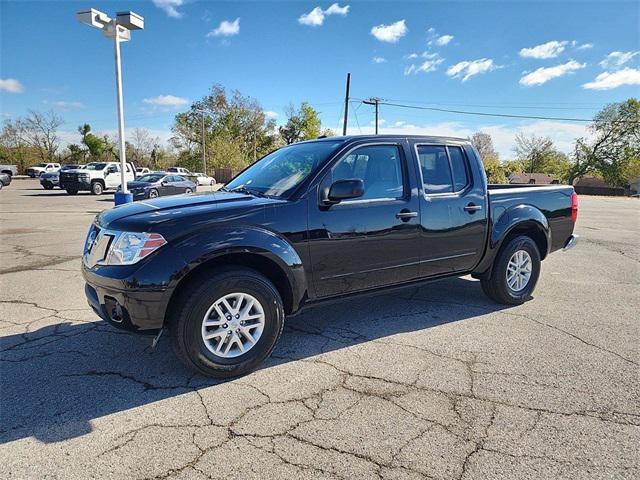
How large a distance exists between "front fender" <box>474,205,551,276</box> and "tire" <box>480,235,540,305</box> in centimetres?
9

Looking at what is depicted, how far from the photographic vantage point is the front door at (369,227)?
3.67m

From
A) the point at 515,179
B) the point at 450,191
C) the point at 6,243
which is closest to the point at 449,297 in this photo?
the point at 450,191

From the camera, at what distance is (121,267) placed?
3068 mm

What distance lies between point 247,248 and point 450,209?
2245 millimetres

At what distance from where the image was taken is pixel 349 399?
302cm

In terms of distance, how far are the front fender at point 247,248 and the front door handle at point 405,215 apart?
3.68ft

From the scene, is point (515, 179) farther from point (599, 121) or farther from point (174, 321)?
point (174, 321)

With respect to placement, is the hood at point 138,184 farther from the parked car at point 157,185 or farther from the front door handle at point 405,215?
the front door handle at point 405,215

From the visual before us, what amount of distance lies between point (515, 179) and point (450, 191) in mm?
78024

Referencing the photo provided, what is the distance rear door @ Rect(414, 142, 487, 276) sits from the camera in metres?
4.31

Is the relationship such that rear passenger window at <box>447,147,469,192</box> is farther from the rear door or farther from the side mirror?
the side mirror

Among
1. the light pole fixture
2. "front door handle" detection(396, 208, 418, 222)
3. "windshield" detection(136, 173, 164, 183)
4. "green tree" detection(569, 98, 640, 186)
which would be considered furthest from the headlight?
"green tree" detection(569, 98, 640, 186)

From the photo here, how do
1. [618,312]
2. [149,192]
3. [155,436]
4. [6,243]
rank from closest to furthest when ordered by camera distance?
[155,436] → [618,312] → [6,243] → [149,192]

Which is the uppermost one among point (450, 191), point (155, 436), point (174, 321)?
point (450, 191)
